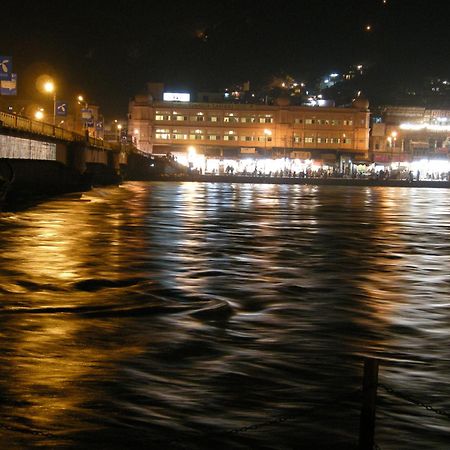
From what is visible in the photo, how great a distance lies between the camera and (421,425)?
→ 895 centimetres

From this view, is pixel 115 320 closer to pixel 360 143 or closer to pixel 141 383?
pixel 141 383

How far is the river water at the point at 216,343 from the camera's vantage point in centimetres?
862

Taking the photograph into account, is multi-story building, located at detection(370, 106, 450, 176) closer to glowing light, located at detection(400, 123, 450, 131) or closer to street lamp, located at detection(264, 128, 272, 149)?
glowing light, located at detection(400, 123, 450, 131)

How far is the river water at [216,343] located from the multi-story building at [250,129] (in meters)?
135

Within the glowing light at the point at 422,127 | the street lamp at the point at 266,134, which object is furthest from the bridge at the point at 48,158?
the glowing light at the point at 422,127

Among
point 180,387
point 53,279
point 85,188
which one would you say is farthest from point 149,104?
point 180,387


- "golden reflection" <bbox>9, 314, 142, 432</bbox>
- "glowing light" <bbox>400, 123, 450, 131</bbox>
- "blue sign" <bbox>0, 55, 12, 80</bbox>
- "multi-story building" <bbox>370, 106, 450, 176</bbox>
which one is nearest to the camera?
"golden reflection" <bbox>9, 314, 142, 432</bbox>

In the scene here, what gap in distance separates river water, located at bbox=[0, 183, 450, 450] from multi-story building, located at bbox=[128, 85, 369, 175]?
442ft

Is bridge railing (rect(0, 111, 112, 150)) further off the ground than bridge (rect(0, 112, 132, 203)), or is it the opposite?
bridge railing (rect(0, 111, 112, 150))

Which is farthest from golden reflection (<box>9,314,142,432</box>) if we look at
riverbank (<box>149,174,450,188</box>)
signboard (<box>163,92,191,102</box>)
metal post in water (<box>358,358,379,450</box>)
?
signboard (<box>163,92,191,102</box>)

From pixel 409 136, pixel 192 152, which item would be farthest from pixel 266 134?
pixel 409 136

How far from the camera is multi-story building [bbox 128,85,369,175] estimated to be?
540 feet

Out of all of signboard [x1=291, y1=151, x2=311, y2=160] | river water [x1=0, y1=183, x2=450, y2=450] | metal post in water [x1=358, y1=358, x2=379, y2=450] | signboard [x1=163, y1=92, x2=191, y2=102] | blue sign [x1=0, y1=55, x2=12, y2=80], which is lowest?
river water [x1=0, y1=183, x2=450, y2=450]

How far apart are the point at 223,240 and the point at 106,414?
23.6 m
